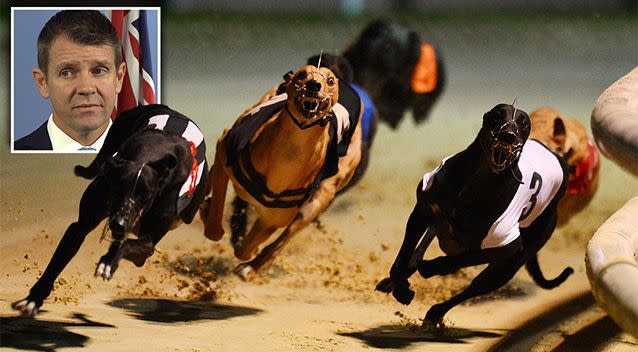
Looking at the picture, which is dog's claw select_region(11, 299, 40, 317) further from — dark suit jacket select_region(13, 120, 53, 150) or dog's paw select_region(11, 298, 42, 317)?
dark suit jacket select_region(13, 120, 53, 150)

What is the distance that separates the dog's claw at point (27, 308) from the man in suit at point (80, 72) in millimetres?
672

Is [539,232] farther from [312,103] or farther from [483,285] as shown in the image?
[312,103]

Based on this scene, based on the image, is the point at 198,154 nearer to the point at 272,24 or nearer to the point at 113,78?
the point at 113,78

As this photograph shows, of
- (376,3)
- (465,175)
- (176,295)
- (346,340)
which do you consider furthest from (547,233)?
(176,295)

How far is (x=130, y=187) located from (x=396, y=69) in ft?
5.50

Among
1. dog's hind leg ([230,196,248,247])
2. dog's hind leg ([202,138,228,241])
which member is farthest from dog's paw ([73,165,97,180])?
dog's hind leg ([230,196,248,247])

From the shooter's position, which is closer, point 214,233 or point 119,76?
point 119,76

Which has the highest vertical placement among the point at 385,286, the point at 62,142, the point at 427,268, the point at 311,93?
the point at 311,93

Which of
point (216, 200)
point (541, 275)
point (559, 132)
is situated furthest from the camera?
point (541, 275)

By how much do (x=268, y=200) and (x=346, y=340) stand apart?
2.14ft

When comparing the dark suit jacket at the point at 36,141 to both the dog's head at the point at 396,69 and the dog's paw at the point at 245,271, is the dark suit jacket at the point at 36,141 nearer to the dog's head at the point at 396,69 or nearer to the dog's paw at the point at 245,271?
the dog's paw at the point at 245,271

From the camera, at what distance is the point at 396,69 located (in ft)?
16.9

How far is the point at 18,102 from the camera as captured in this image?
177 inches

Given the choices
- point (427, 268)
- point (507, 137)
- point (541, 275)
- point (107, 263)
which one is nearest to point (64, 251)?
point (107, 263)
